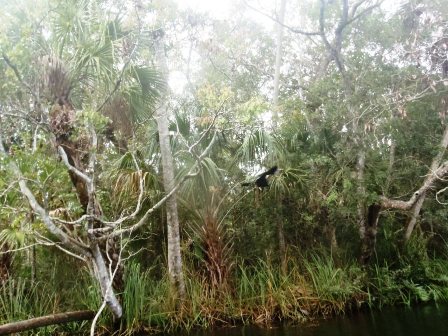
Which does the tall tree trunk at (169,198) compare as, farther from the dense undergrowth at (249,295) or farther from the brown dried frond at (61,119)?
the brown dried frond at (61,119)

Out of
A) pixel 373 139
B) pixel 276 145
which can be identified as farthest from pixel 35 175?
Answer: pixel 373 139

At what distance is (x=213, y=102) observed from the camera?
21.6 feet

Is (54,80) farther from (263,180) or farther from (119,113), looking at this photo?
(263,180)

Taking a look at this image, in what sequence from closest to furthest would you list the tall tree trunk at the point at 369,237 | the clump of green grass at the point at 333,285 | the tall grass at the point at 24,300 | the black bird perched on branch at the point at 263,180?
1. the tall grass at the point at 24,300
2. the clump of green grass at the point at 333,285
3. the black bird perched on branch at the point at 263,180
4. the tall tree trunk at the point at 369,237

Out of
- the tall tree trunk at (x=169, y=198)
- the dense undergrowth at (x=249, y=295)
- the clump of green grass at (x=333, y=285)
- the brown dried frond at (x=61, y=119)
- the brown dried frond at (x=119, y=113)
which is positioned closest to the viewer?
the brown dried frond at (x=61, y=119)

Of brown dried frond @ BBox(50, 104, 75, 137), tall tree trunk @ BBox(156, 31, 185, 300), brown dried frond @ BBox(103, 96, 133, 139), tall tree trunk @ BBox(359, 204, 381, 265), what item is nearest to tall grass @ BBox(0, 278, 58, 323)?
tall tree trunk @ BBox(156, 31, 185, 300)

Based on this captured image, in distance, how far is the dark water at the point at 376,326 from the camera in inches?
217

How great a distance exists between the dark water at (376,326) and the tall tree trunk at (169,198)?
1.07 metres

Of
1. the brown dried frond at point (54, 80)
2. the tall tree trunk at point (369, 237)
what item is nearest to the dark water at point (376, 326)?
the tall tree trunk at point (369, 237)

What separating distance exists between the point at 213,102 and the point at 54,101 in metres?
2.40

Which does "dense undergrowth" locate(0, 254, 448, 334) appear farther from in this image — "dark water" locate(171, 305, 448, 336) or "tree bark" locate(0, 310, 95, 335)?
"dark water" locate(171, 305, 448, 336)

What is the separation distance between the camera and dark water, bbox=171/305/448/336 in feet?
18.1

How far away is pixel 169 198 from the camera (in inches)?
286

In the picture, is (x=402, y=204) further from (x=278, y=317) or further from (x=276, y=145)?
(x=278, y=317)
